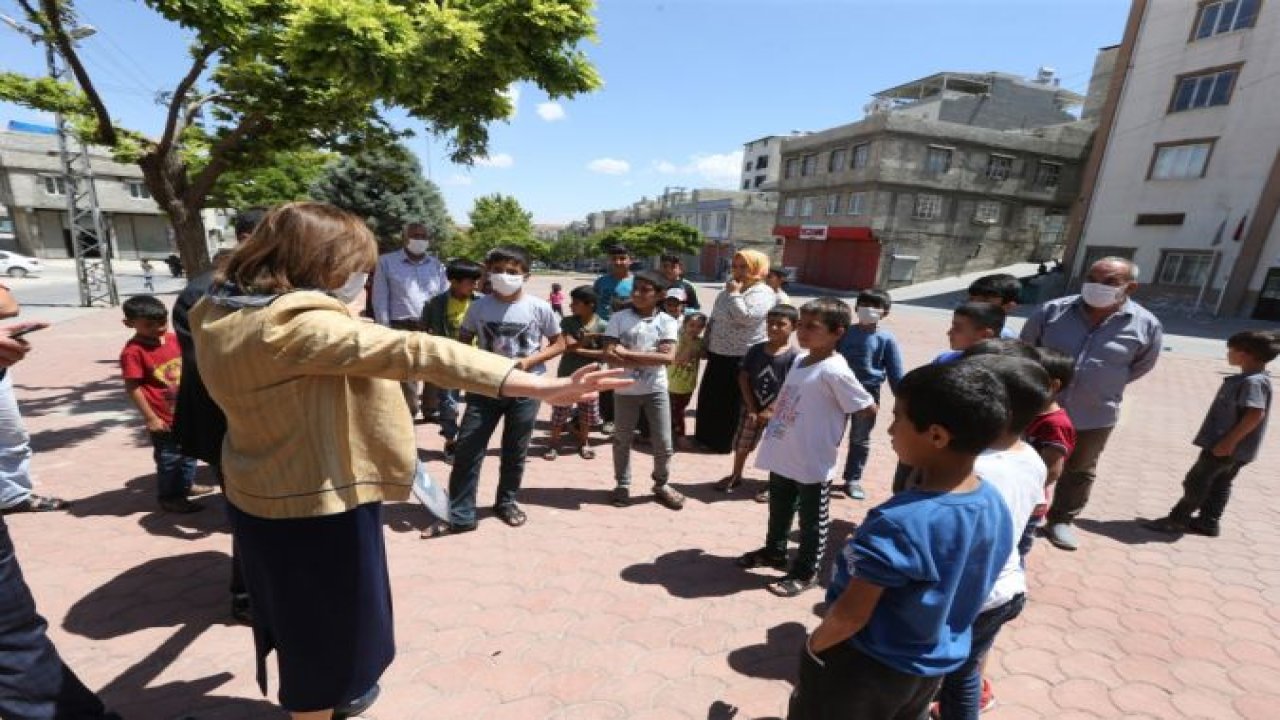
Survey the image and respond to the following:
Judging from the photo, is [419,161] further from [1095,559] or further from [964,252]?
[1095,559]

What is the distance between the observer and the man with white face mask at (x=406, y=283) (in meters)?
5.71

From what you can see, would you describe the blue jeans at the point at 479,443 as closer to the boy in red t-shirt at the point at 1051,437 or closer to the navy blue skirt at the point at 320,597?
the navy blue skirt at the point at 320,597

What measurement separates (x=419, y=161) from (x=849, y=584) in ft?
109

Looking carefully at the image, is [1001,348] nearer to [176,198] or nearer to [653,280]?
[653,280]

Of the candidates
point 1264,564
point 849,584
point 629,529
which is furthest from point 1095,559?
point 849,584

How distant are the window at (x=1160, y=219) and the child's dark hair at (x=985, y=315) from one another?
82.7 ft

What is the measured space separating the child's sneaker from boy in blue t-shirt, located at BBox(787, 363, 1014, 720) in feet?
8.77

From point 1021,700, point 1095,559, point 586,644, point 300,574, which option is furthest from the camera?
point 1095,559

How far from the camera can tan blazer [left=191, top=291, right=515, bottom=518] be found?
4.63ft

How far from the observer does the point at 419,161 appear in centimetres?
3031

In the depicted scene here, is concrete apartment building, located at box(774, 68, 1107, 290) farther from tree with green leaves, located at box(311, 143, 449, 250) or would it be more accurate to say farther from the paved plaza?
the paved plaza

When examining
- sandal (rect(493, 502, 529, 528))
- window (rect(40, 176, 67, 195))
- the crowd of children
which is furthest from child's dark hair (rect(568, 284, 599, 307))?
window (rect(40, 176, 67, 195))

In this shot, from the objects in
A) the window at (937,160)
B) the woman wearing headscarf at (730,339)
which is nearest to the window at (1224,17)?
the window at (937,160)

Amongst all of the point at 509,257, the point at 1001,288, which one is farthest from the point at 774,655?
the point at 509,257
